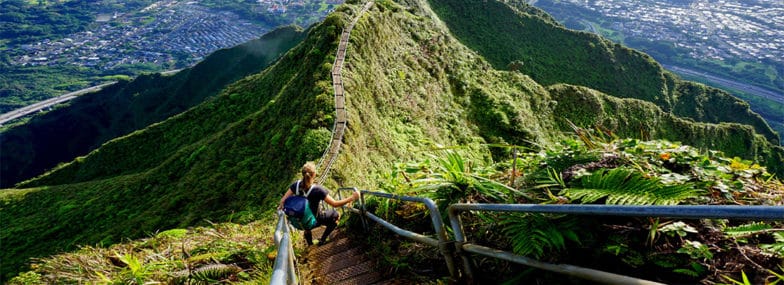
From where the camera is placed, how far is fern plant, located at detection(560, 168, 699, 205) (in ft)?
9.17

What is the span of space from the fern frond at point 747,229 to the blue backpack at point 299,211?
5666 mm

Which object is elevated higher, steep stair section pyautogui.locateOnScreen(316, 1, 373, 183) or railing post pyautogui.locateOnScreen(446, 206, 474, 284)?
railing post pyautogui.locateOnScreen(446, 206, 474, 284)

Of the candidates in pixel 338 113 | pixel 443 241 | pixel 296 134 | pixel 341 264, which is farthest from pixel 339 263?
pixel 338 113

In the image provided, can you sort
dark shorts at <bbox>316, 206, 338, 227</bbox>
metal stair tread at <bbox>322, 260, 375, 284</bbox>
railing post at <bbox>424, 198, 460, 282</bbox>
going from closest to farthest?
railing post at <bbox>424, 198, 460, 282</bbox>, metal stair tread at <bbox>322, 260, 375, 284</bbox>, dark shorts at <bbox>316, 206, 338, 227</bbox>

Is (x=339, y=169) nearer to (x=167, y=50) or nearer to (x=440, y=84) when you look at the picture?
(x=440, y=84)

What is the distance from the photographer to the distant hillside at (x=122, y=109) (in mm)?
80438

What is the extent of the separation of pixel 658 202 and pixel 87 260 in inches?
318

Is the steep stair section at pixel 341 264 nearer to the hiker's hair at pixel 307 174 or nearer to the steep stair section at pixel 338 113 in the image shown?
the hiker's hair at pixel 307 174

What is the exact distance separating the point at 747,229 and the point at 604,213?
1.24m

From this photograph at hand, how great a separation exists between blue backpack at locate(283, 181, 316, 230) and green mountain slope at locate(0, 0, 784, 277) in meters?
5.13

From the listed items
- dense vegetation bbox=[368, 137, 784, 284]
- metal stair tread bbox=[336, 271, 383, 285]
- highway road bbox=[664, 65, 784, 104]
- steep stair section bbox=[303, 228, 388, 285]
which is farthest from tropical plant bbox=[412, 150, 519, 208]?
highway road bbox=[664, 65, 784, 104]

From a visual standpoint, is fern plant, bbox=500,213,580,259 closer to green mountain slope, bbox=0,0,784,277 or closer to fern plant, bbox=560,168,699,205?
fern plant, bbox=560,168,699,205

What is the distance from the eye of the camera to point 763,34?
179875 millimetres

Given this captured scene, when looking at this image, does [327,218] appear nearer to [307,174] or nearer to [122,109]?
[307,174]
